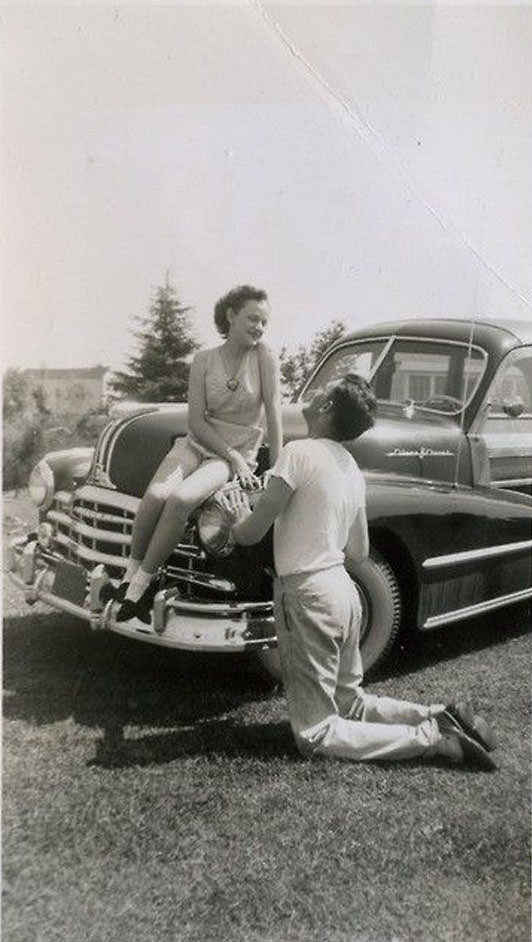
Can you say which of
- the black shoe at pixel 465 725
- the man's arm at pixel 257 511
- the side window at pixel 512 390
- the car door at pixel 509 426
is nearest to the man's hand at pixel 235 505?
the man's arm at pixel 257 511

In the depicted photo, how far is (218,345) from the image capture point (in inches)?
72.4

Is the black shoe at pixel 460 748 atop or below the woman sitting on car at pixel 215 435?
below

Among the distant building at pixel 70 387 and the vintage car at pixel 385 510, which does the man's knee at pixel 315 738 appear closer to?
the vintage car at pixel 385 510

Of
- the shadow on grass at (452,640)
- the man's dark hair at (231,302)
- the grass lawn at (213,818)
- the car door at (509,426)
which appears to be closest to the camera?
the grass lawn at (213,818)

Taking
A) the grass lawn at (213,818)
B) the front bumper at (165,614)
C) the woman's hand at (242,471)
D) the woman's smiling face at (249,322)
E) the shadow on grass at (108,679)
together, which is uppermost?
the woman's smiling face at (249,322)

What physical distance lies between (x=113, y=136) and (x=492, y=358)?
1249 mm

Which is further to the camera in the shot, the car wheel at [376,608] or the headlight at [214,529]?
the car wheel at [376,608]

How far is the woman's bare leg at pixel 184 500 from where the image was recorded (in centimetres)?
192

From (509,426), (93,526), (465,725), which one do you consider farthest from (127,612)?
(509,426)

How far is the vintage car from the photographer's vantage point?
196cm

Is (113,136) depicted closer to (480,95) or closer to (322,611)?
(480,95)

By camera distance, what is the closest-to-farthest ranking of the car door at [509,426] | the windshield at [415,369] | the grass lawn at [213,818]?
1. the grass lawn at [213,818]
2. the windshield at [415,369]
3. the car door at [509,426]

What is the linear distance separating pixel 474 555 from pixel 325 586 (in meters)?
0.61

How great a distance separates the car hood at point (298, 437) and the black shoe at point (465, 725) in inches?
24.8
